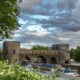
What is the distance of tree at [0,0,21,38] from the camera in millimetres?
20966

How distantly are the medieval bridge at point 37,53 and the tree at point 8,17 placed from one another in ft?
141

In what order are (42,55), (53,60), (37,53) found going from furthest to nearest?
(53,60) → (42,55) → (37,53)

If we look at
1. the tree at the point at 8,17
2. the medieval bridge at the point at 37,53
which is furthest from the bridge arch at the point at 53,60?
the tree at the point at 8,17

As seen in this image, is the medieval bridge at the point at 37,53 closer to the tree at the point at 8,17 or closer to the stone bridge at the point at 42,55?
the stone bridge at the point at 42,55

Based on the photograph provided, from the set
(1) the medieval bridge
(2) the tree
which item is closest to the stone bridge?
(1) the medieval bridge

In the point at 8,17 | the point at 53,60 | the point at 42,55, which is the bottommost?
the point at 53,60

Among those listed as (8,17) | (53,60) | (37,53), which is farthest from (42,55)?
(8,17)

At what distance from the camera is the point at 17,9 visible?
22.9 m

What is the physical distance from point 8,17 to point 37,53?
51.4m

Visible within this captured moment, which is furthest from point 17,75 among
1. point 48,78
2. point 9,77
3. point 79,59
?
point 79,59

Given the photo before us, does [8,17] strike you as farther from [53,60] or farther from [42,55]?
[53,60]

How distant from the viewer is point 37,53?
7219 centimetres

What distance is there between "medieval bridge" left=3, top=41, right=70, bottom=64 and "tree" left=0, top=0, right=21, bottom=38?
141ft

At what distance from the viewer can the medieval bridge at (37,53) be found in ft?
216
